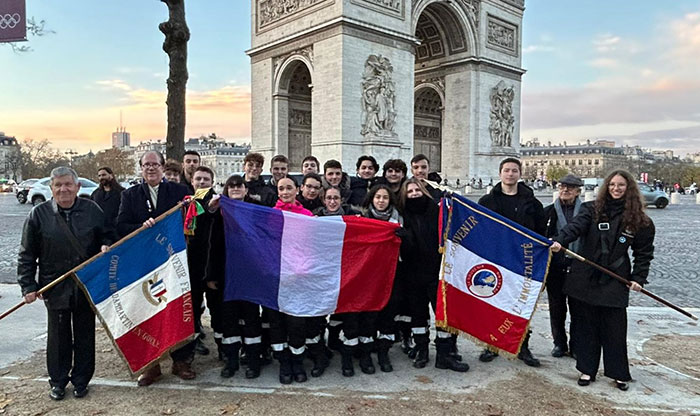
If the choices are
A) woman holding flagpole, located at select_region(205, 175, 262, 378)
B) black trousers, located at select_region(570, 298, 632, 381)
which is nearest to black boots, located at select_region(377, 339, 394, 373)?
woman holding flagpole, located at select_region(205, 175, 262, 378)

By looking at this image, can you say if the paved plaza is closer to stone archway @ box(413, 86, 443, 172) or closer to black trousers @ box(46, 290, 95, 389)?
black trousers @ box(46, 290, 95, 389)

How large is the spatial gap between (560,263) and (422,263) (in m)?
1.40

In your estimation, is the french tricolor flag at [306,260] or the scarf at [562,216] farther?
the scarf at [562,216]

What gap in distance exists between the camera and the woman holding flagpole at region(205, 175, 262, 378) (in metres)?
4.39

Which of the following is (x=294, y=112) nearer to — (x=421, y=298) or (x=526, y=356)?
(x=421, y=298)

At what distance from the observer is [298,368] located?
4332 mm

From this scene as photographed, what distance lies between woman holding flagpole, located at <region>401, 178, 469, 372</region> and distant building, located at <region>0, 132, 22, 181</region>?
74709 millimetres

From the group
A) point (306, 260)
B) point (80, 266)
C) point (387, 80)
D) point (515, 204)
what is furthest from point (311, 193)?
point (387, 80)

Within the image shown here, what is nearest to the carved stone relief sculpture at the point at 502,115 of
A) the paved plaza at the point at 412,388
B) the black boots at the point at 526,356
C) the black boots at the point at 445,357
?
the paved plaza at the point at 412,388

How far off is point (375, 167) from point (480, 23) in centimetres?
2452

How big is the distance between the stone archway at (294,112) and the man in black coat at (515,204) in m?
21.2

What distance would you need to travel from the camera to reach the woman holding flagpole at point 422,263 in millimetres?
4539

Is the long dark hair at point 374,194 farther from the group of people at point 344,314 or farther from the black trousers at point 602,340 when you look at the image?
the black trousers at point 602,340

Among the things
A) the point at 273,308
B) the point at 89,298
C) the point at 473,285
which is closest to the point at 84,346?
the point at 89,298
